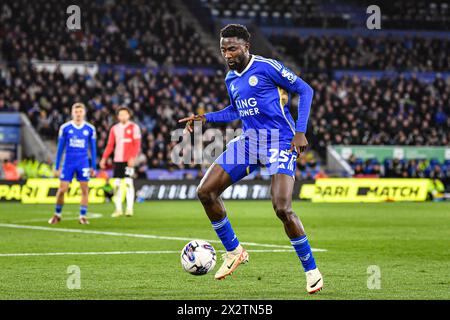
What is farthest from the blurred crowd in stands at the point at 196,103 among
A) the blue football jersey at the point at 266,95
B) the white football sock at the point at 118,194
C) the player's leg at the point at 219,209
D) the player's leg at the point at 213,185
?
the blue football jersey at the point at 266,95

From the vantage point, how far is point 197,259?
983cm

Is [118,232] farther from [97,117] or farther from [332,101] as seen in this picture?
[332,101]

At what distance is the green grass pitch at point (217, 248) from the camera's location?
29.1 ft

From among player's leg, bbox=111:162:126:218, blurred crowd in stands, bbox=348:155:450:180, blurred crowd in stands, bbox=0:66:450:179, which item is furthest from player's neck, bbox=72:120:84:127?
blurred crowd in stands, bbox=348:155:450:180

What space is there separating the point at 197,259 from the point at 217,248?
380 cm

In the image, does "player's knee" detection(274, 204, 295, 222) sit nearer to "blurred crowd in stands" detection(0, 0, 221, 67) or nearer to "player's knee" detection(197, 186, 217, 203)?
"player's knee" detection(197, 186, 217, 203)

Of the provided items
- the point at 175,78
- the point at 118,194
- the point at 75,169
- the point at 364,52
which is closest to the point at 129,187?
the point at 118,194

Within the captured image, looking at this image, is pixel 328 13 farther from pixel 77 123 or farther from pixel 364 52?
pixel 77 123

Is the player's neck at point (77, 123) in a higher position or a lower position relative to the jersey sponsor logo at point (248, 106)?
lower

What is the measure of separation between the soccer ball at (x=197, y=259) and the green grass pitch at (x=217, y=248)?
0.12 metres

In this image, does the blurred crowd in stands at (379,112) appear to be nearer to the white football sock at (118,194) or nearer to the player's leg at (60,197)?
the white football sock at (118,194)

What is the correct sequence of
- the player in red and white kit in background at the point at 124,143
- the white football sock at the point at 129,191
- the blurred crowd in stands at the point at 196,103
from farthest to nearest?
1. the blurred crowd in stands at the point at 196,103
2. the white football sock at the point at 129,191
3. the player in red and white kit in background at the point at 124,143
